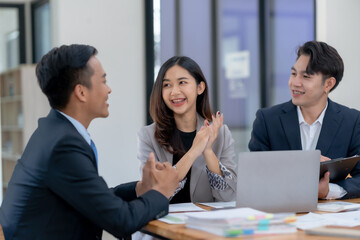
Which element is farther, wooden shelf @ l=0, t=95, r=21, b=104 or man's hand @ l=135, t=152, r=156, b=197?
wooden shelf @ l=0, t=95, r=21, b=104

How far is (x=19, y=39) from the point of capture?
839cm

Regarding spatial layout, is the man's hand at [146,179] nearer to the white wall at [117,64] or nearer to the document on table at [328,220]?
the document on table at [328,220]

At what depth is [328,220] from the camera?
203cm

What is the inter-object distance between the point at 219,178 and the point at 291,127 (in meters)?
0.57

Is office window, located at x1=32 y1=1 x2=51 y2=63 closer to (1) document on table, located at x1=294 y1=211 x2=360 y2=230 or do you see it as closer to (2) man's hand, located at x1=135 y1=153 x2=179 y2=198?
(2) man's hand, located at x1=135 y1=153 x2=179 y2=198

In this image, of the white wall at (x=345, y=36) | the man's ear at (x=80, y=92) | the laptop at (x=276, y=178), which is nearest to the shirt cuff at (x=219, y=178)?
the laptop at (x=276, y=178)

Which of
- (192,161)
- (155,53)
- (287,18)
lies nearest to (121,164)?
(155,53)

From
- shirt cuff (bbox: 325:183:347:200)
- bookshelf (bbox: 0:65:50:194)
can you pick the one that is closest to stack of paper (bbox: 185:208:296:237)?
shirt cuff (bbox: 325:183:347:200)

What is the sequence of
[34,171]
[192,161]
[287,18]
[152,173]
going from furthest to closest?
[287,18]
[192,161]
[152,173]
[34,171]

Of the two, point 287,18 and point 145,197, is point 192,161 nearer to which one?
point 145,197

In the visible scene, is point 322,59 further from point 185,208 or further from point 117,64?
point 117,64

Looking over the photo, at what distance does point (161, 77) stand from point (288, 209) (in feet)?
3.79

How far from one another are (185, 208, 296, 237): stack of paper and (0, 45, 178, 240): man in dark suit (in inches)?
9.8

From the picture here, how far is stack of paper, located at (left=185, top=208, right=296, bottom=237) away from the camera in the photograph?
1.73m
